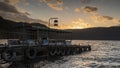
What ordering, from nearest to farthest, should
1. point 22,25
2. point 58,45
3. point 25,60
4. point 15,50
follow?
point 15,50
point 25,60
point 22,25
point 58,45

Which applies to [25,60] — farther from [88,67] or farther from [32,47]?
[88,67]

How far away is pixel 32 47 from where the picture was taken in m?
47.8

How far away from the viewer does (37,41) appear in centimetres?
5275

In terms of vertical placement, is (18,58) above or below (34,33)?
below

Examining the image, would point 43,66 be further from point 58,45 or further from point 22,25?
point 58,45

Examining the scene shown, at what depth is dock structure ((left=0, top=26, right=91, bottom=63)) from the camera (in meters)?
40.6

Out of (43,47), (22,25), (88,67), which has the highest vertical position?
(22,25)

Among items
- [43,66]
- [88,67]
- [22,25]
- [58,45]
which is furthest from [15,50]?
[58,45]

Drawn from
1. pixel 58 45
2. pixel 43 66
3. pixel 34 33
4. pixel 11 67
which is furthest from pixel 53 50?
pixel 11 67

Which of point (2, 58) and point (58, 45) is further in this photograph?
point (58, 45)

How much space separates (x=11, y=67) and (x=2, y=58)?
2.26 meters

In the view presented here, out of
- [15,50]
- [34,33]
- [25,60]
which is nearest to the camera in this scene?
[15,50]

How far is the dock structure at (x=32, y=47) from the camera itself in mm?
40619

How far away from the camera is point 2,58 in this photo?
3878 cm
